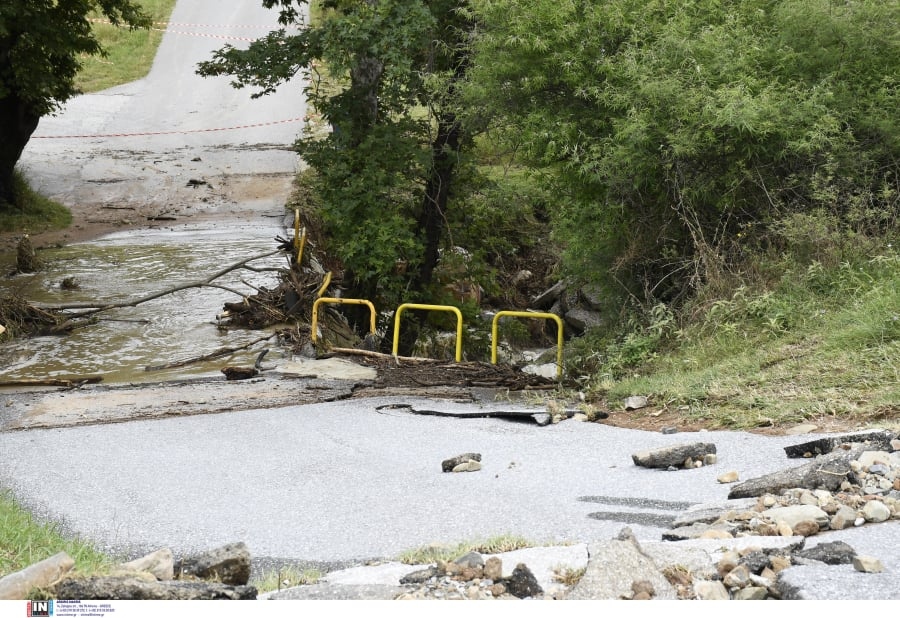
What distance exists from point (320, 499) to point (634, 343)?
533cm

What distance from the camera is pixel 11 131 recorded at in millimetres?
23547

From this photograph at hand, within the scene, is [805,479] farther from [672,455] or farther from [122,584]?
[122,584]

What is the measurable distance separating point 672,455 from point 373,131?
1038 cm

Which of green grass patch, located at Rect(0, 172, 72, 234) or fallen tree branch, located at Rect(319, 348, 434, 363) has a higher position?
green grass patch, located at Rect(0, 172, 72, 234)

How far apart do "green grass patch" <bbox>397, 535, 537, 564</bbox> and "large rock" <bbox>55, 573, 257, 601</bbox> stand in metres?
1.06

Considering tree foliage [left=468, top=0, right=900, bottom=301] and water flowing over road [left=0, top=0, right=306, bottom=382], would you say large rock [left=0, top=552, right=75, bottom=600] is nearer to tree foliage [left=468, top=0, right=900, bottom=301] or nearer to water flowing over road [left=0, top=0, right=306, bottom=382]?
tree foliage [left=468, top=0, right=900, bottom=301]

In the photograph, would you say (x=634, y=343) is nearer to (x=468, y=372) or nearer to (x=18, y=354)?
(x=468, y=372)

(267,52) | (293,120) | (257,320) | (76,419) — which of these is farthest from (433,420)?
(293,120)

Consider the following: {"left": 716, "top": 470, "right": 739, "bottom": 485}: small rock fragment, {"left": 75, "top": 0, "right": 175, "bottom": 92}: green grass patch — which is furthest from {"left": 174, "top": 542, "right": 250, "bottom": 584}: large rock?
{"left": 75, "top": 0, "right": 175, "bottom": 92}: green grass patch

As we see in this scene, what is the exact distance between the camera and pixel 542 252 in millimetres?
23859

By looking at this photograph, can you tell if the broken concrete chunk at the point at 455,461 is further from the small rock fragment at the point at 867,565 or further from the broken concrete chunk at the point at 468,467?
the small rock fragment at the point at 867,565

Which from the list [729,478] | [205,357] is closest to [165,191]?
[205,357]

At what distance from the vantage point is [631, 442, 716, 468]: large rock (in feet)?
23.4

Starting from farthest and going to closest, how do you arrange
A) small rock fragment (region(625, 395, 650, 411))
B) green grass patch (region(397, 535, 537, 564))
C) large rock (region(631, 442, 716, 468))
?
1. small rock fragment (region(625, 395, 650, 411))
2. large rock (region(631, 442, 716, 468))
3. green grass patch (region(397, 535, 537, 564))
